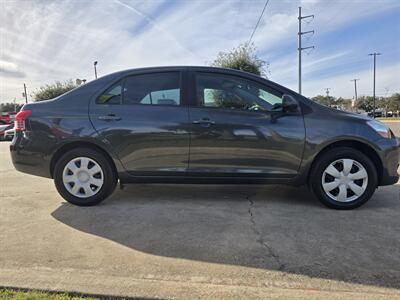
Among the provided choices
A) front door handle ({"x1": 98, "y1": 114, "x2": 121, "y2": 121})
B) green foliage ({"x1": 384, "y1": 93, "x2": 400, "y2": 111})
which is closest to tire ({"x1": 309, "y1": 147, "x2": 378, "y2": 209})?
front door handle ({"x1": 98, "y1": 114, "x2": 121, "y2": 121})

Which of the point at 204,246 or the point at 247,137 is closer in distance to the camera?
the point at 204,246

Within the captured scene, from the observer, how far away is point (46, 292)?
2.45m

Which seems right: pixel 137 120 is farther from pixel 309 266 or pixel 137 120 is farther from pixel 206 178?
pixel 309 266

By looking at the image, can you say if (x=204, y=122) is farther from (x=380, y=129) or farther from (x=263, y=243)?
(x=380, y=129)

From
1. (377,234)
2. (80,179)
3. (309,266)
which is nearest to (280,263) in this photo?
(309,266)

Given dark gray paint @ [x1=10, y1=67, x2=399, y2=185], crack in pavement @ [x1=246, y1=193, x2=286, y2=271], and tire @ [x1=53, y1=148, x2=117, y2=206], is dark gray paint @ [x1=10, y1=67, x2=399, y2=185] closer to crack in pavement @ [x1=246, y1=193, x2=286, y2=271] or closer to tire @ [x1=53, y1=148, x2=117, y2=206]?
tire @ [x1=53, y1=148, x2=117, y2=206]

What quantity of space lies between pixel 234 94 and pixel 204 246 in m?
1.89

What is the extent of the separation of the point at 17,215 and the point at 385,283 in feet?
12.1

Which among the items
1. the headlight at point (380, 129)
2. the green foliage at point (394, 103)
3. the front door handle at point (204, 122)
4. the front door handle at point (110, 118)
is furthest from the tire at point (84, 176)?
the green foliage at point (394, 103)

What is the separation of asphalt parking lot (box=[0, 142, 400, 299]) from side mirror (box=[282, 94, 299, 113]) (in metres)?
1.12

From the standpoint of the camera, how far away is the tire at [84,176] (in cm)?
429

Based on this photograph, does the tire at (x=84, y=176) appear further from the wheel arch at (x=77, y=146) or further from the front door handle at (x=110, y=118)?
the front door handle at (x=110, y=118)

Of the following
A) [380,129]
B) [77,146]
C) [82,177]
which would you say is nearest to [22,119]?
[77,146]

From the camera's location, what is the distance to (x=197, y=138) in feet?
13.8
